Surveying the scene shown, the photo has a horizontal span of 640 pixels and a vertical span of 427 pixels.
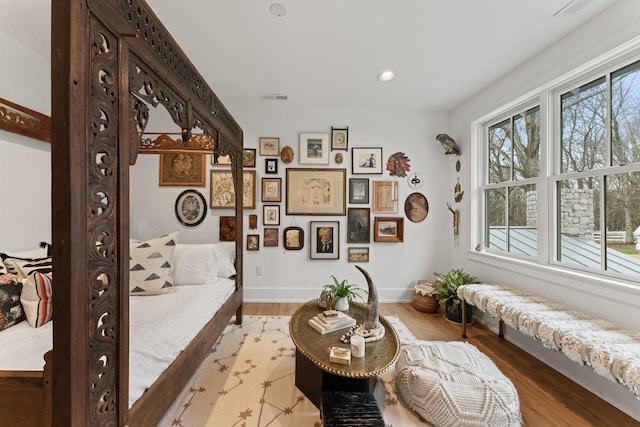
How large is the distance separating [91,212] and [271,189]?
8.47 feet

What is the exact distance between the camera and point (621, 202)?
1809 millimetres

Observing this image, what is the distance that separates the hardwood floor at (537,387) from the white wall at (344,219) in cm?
89

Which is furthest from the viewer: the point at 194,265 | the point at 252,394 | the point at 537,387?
the point at 194,265

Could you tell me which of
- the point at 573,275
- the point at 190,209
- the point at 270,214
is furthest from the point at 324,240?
the point at 573,275

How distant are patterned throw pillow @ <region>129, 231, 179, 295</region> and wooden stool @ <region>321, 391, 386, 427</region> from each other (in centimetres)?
160

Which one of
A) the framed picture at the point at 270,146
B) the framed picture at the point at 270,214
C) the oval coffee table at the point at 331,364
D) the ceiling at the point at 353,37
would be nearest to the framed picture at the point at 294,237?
the framed picture at the point at 270,214

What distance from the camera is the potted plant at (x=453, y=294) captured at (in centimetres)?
281

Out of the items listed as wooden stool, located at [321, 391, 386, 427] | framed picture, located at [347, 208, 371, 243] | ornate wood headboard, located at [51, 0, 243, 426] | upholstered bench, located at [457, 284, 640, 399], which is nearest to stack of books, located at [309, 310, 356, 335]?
wooden stool, located at [321, 391, 386, 427]

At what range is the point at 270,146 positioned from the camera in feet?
11.0

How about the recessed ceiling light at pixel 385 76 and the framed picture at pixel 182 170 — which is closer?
the recessed ceiling light at pixel 385 76

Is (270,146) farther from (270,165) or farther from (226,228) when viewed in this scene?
(226,228)

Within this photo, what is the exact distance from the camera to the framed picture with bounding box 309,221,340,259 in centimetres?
340

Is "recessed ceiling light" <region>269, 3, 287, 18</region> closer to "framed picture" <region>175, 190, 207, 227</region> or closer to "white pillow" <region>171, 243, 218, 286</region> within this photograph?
"white pillow" <region>171, 243, 218, 286</region>

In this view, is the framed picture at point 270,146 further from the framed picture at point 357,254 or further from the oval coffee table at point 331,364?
the oval coffee table at point 331,364
